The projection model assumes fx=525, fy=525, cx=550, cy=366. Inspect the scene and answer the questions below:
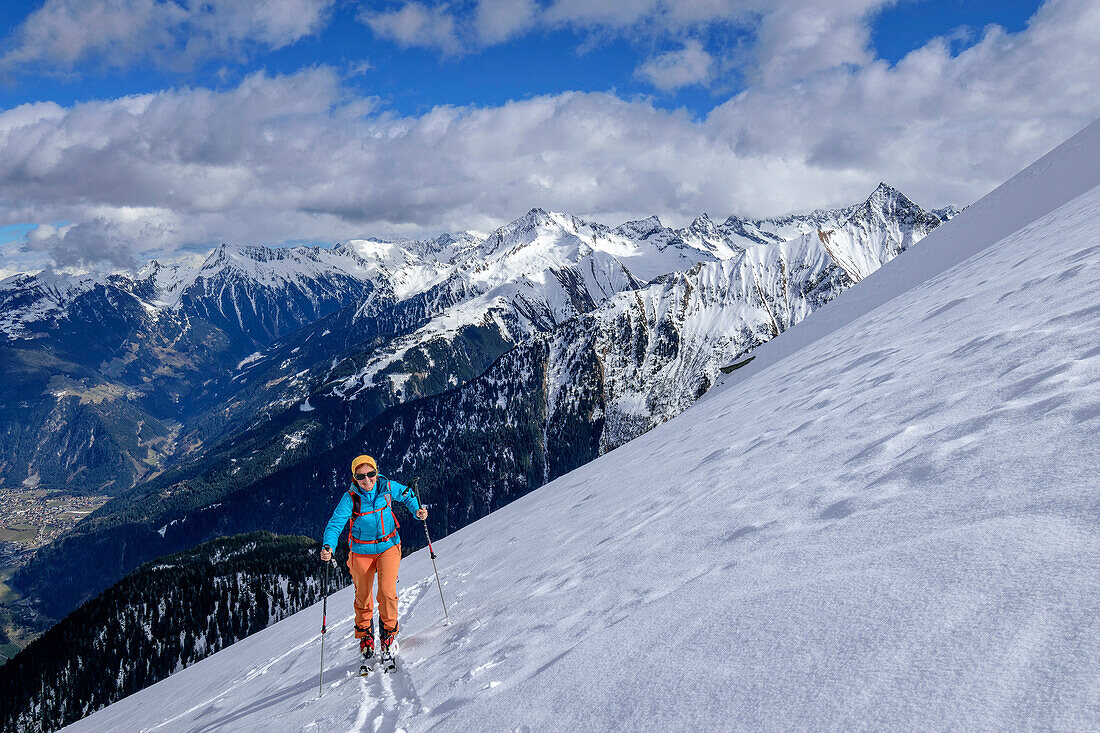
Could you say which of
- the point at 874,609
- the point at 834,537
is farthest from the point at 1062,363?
the point at 874,609

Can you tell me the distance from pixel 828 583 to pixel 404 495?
7339 mm

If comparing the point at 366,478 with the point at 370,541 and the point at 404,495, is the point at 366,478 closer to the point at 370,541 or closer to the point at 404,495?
the point at 404,495

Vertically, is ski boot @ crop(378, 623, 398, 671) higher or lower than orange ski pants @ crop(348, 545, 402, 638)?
lower

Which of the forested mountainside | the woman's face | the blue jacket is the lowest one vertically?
the forested mountainside

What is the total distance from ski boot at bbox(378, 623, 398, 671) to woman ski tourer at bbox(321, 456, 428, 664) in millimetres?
17

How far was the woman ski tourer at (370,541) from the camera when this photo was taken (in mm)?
8844

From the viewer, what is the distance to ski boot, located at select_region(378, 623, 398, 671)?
8.08 metres

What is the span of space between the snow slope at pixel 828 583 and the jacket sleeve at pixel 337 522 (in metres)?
2.15

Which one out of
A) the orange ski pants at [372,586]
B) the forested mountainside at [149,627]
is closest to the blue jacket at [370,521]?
the orange ski pants at [372,586]

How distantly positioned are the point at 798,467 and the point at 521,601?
4434 mm

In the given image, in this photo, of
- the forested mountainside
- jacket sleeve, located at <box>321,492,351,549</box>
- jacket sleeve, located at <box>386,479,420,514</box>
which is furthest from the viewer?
the forested mountainside

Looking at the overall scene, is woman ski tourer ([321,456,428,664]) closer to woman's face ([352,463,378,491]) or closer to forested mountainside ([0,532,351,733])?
woman's face ([352,463,378,491])

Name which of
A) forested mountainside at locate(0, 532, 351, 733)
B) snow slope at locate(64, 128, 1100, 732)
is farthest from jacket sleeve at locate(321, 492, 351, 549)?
forested mountainside at locate(0, 532, 351, 733)

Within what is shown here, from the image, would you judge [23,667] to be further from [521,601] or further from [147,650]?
[521,601]
